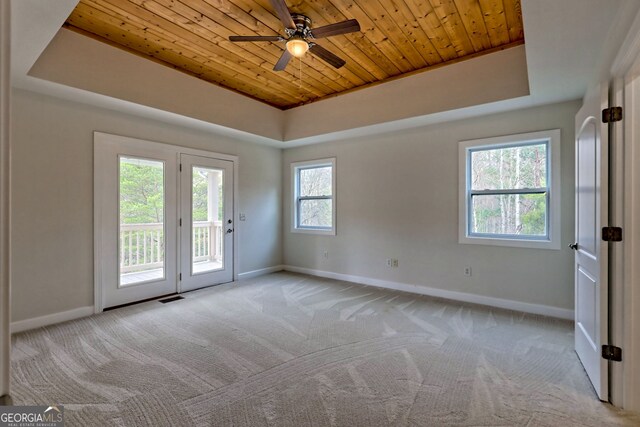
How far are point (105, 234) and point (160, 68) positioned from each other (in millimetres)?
2099

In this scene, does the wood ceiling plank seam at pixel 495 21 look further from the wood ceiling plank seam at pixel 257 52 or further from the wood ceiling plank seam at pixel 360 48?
the wood ceiling plank seam at pixel 257 52

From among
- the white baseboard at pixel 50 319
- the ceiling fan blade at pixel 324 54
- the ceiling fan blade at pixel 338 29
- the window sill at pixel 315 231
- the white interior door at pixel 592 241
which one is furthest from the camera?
the window sill at pixel 315 231

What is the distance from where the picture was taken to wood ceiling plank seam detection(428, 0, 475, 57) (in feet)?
9.10

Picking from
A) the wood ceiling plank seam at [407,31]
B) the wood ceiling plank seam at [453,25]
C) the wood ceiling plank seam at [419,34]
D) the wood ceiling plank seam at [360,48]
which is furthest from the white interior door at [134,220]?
the wood ceiling plank seam at [453,25]

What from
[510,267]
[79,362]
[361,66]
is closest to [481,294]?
[510,267]

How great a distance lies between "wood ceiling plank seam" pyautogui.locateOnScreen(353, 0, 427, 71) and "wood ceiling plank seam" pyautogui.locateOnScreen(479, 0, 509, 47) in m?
0.74

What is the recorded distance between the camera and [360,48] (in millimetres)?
3492

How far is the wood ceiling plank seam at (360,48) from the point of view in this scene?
2.81 m

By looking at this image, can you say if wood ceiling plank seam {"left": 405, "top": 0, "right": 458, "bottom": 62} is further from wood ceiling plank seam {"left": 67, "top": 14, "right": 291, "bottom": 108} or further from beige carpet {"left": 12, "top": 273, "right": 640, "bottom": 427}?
beige carpet {"left": 12, "top": 273, "right": 640, "bottom": 427}

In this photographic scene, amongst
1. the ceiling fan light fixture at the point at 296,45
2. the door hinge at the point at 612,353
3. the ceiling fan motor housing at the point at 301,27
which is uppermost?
the ceiling fan motor housing at the point at 301,27

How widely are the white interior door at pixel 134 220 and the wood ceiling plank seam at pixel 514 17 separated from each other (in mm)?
4172

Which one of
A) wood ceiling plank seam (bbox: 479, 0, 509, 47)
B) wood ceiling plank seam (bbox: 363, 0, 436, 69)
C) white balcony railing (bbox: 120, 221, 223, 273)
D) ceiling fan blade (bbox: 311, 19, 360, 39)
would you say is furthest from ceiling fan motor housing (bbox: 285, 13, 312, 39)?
white balcony railing (bbox: 120, 221, 223, 273)

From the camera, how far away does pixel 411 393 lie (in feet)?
7.15

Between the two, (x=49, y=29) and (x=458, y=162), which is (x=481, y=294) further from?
(x=49, y=29)
